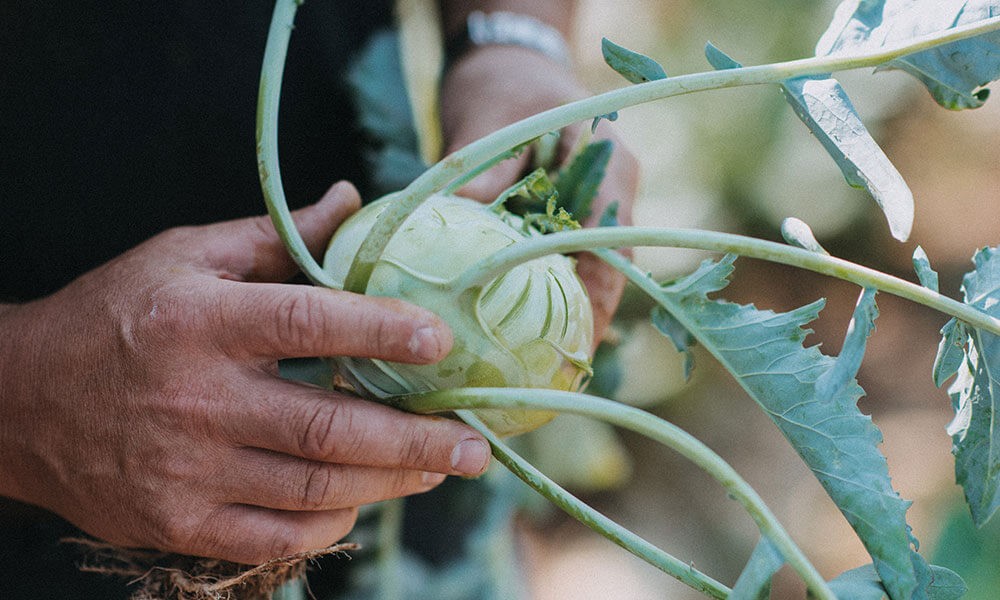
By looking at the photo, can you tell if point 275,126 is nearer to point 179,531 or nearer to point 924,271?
point 179,531

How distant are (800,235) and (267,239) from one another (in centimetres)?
42

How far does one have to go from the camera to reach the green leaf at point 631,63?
1.66 feet

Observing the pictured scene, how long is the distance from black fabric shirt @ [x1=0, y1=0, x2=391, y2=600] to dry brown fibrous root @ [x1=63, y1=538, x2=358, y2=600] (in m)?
0.20

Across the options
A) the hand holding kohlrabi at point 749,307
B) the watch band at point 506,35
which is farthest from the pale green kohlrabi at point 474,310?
the watch band at point 506,35

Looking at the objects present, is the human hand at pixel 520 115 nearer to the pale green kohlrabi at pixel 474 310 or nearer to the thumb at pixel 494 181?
the thumb at pixel 494 181

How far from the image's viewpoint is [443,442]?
21.2 inches

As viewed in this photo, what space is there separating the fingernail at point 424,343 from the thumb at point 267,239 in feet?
0.69

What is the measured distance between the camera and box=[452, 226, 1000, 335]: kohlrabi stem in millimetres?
461

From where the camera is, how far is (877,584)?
0.48 m

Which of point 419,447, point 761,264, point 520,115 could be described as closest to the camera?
point 419,447

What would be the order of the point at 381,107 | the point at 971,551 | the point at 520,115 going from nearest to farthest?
1. the point at 520,115
2. the point at 381,107
3. the point at 971,551

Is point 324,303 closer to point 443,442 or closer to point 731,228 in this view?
point 443,442

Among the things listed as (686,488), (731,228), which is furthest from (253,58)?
(686,488)

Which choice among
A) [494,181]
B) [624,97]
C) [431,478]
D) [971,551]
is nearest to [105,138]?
[494,181]
